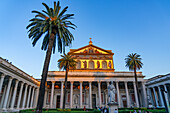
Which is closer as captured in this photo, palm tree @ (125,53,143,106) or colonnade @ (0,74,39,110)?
colonnade @ (0,74,39,110)

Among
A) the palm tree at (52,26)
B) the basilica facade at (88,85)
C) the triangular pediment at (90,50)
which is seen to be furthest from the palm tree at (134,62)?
the palm tree at (52,26)

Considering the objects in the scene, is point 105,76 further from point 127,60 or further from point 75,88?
point 75,88

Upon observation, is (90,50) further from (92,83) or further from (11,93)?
(11,93)

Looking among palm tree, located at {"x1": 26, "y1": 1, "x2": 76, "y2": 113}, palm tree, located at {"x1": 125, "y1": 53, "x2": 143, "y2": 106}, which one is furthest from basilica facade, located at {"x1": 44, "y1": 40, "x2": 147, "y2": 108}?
palm tree, located at {"x1": 26, "y1": 1, "x2": 76, "y2": 113}

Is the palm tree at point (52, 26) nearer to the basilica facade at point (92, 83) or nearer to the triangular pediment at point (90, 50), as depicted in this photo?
the basilica facade at point (92, 83)

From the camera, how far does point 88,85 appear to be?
33.7m

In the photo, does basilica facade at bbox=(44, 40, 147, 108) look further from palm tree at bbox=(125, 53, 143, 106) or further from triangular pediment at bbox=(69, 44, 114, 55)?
palm tree at bbox=(125, 53, 143, 106)

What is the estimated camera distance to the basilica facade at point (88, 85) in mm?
27953

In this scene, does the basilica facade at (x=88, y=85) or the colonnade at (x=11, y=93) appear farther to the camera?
the basilica facade at (x=88, y=85)

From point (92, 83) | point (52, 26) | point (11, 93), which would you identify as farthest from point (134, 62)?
point (11, 93)

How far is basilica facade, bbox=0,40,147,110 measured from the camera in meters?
28.0

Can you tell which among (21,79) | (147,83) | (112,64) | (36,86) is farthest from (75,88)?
(147,83)

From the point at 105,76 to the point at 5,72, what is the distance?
21.8m

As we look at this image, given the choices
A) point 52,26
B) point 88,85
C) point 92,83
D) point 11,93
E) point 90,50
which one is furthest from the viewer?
point 90,50
